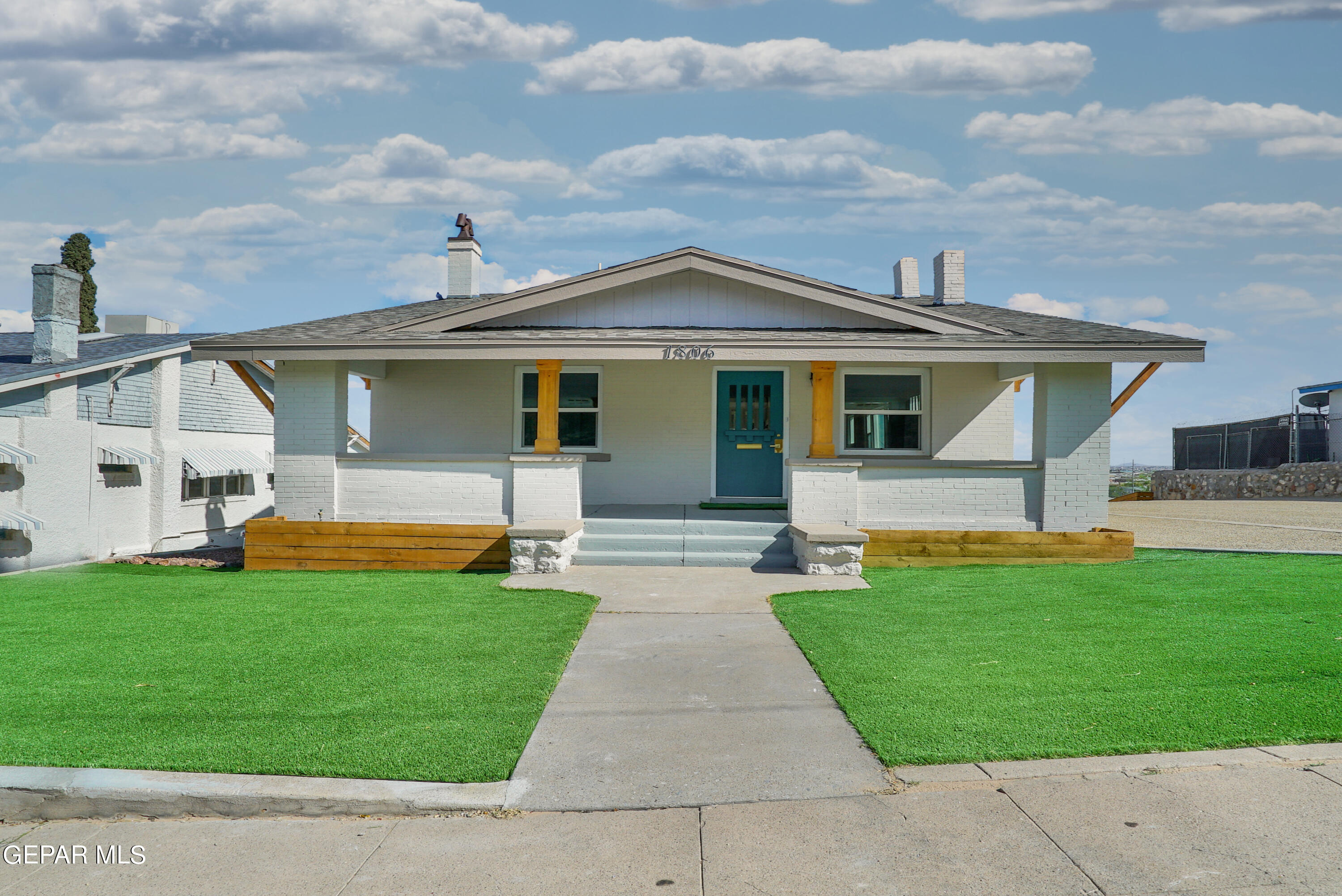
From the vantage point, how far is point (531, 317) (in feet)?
38.7

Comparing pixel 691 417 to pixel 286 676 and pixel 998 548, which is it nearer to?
pixel 998 548

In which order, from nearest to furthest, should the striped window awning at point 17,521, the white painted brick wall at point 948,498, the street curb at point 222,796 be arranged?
the street curb at point 222,796
the white painted brick wall at point 948,498
the striped window awning at point 17,521

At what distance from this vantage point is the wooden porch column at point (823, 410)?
36.0ft

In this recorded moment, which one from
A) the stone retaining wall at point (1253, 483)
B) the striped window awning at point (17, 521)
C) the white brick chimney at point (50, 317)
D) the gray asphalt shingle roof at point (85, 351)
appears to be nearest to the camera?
the striped window awning at point (17, 521)

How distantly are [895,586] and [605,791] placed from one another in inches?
223

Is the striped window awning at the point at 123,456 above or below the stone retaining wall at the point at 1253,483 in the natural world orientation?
above

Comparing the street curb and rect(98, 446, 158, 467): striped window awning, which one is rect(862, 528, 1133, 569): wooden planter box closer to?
the street curb

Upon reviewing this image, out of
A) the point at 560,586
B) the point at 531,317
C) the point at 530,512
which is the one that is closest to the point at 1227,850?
the point at 560,586

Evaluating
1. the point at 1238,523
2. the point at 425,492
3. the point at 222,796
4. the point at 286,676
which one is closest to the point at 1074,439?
the point at 1238,523

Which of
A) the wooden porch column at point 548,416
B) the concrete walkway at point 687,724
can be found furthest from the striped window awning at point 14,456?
the concrete walkway at point 687,724

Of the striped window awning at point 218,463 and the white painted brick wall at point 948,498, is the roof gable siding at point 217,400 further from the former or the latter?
the white painted brick wall at point 948,498

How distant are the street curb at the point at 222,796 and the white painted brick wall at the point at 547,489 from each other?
700 cm

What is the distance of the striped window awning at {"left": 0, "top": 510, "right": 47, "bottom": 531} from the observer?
1230 cm

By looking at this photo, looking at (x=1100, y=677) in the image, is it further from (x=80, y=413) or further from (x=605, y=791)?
(x=80, y=413)
